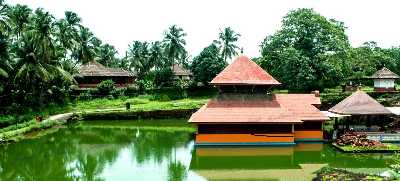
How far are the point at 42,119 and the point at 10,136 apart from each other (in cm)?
714

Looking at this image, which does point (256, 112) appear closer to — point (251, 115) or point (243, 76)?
point (251, 115)

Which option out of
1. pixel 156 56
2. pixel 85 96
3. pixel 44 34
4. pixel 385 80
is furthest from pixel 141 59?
pixel 385 80

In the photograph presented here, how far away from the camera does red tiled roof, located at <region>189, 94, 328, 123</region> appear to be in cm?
2330

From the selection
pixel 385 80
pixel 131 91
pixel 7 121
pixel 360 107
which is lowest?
pixel 7 121

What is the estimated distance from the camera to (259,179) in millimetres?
16891

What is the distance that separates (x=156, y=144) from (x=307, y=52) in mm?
22357

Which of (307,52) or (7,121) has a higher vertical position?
(307,52)

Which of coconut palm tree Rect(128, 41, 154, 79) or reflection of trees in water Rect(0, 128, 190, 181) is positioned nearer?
reflection of trees in water Rect(0, 128, 190, 181)

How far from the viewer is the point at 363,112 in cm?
2402

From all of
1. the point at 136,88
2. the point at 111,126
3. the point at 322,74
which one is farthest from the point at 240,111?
the point at 136,88

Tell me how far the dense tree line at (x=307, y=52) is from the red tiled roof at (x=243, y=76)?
16.4m

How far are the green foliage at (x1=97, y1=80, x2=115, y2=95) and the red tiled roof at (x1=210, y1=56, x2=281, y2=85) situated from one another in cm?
2401

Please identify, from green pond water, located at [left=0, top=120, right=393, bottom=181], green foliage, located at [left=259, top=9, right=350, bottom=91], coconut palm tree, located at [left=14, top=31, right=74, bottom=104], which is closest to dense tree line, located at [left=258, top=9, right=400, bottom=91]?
green foliage, located at [left=259, top=9, right=350, bottom=91]

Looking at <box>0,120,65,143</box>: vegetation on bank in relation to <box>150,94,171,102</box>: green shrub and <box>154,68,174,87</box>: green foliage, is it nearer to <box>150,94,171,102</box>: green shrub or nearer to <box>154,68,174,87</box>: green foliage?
<box>150,94,171,102</box>: green shrub
